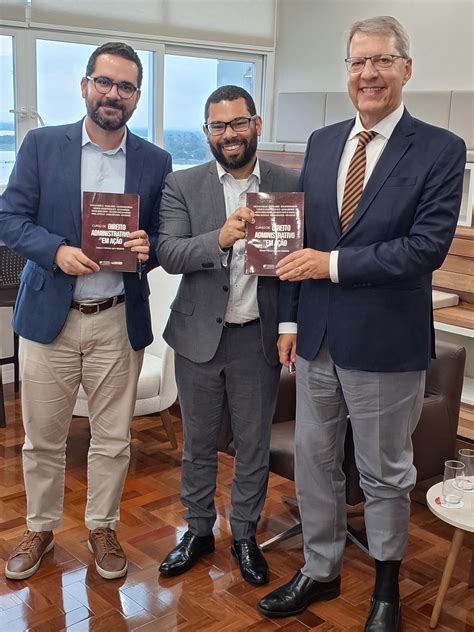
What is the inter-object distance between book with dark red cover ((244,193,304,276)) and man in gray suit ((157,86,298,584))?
0.06 m

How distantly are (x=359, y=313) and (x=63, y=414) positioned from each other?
3.88 feet

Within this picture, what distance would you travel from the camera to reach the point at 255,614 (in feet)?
9.32

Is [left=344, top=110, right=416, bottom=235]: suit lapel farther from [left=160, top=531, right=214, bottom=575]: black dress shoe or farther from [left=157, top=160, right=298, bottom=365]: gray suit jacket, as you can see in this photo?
[left=160, top=531, right=214, bottom=575]: black dress shoe

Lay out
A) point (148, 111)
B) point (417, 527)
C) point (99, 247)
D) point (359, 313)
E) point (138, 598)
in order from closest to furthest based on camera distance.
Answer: point (359, 313)
point (99, 247)
point (138, 598)
point (417, 527)
point (148, 111)

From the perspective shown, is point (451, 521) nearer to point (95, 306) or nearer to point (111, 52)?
point (95, 306)

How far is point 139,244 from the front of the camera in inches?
109

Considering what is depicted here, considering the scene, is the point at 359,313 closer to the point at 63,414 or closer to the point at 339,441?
the point at 339,441

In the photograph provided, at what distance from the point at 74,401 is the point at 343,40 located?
3.93 m

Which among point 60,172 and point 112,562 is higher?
point 60,172

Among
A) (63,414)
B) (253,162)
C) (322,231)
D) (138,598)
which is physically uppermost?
(253,162)

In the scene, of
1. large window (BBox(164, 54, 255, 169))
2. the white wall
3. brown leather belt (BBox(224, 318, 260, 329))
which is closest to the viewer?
brown leather belt (BBox(224, 318, 260, 329))

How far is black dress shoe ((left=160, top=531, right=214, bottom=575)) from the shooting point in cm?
A: 307

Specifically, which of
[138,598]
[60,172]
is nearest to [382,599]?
[138,598]

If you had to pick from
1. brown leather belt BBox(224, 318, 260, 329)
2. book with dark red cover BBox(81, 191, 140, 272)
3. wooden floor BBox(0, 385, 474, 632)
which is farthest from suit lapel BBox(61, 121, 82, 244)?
wooden floor BBox(0, 385, 474, 632)
